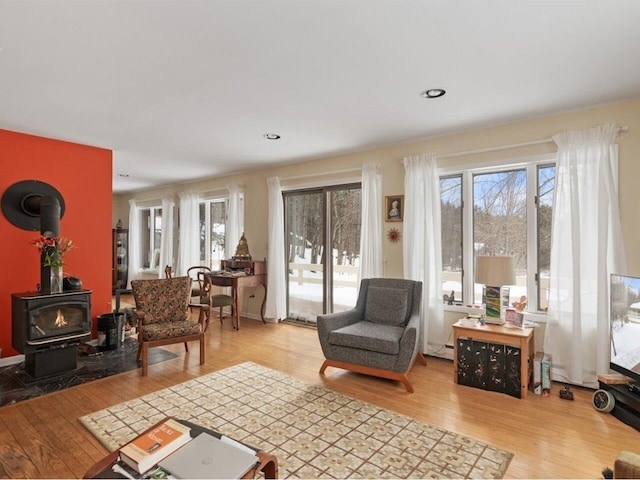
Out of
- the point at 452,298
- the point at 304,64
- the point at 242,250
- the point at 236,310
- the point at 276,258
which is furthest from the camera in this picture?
the point at 242,250

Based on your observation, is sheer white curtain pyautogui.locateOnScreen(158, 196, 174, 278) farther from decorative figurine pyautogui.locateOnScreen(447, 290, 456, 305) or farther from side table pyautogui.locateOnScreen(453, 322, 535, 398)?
side table pyautogui.locateOnScreen(453, 322, 535, 398)

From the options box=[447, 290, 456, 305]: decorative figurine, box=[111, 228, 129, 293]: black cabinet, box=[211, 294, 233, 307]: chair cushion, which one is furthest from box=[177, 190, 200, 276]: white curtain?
box=[447, 290, 456, 305]: decorative figurine

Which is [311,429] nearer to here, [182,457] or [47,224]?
[182,457]

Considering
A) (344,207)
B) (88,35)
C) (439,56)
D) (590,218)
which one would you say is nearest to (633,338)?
(590,218)

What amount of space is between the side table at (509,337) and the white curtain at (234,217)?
415cm

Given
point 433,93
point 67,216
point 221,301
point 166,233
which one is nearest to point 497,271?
point 433,93

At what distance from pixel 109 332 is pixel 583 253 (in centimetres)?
513

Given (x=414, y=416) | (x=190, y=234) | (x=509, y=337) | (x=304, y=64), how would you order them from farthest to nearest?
1. (x=190, y=234)
2. (x=509, y=337)
3. (x=414, y=416)
4. (x=304, y=64)

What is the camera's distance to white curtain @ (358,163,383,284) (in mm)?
4582

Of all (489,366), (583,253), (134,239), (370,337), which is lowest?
(489,366)

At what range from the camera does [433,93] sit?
2.92m

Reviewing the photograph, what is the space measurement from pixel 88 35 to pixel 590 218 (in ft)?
13.3

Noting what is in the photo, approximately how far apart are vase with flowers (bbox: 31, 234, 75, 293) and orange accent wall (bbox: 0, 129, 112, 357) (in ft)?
2.09

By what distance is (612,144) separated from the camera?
3086 millimetres
